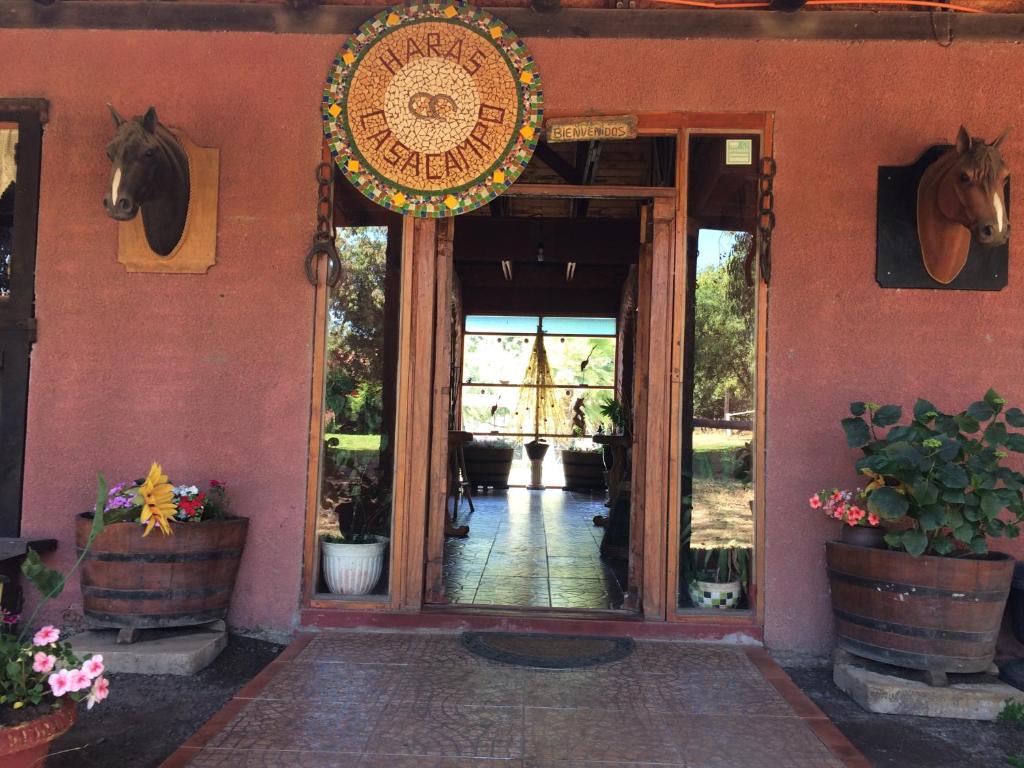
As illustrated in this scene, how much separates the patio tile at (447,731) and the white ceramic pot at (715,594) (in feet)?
4.31

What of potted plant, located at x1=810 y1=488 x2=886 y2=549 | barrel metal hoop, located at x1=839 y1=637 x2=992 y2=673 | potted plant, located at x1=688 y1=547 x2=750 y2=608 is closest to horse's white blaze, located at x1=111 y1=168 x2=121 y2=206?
potted plant, located at x1=688 y1=547 x2=750 y2=608

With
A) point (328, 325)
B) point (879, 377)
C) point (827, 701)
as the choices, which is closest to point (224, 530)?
point (328, 325)

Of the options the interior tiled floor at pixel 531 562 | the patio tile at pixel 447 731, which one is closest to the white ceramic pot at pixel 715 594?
the interior tiled floor at pixel 531 562

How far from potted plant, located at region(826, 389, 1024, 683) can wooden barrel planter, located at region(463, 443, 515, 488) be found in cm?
803

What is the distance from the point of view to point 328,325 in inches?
156

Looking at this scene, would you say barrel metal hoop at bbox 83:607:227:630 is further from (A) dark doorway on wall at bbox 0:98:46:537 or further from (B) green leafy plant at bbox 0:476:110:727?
(B) green leafy plant at bbox 0:476:110:727

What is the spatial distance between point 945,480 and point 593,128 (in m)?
2.23

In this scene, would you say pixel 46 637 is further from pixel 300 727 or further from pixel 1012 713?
pixel 1012 713

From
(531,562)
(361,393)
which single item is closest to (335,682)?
(361,393)

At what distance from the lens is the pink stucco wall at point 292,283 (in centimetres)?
377

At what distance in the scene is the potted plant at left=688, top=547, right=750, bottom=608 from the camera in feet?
12.6

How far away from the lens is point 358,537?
13.0 feet

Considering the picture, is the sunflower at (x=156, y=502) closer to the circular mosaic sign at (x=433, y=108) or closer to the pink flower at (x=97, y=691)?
the pink flower at (x=97, y=691)

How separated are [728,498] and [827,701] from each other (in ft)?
3.28
